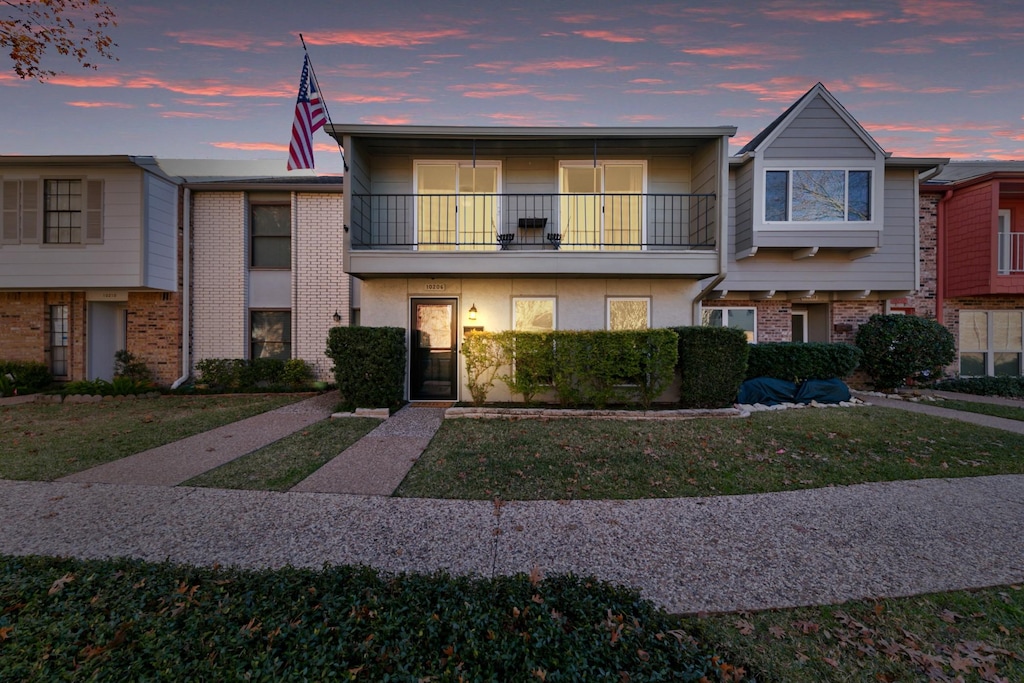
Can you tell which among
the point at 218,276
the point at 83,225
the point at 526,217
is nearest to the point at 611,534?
the point at 526,217

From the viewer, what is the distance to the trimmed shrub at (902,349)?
34.3 ft

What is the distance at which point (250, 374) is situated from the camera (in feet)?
37.3

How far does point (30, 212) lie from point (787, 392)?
748 inches

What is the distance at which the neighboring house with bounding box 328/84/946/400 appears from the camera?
8.59 m

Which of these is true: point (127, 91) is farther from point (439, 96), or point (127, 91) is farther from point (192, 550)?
point (192, 550)

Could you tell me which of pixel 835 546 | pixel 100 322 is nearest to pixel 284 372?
pixel 100 322

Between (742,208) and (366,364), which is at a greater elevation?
(742,208)

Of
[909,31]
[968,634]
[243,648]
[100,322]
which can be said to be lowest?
[968,634]

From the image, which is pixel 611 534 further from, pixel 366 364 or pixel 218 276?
pixel 218 276

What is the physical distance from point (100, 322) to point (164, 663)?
46.2 feet

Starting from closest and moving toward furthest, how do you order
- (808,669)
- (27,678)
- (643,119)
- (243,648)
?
(27,678), (243,648), (808,669), (643,119)

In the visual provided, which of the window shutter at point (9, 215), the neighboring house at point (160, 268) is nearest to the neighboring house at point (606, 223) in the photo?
the neighboring house at point (160, 268)

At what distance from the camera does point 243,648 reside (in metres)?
Result: 2.05

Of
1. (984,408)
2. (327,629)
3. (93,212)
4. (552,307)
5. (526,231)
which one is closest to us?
(327,629)
